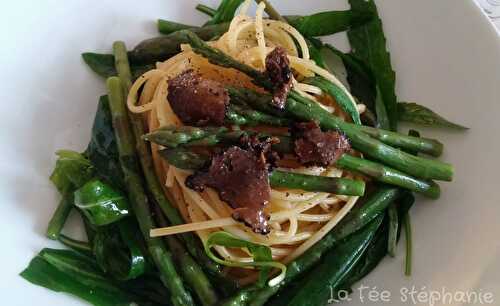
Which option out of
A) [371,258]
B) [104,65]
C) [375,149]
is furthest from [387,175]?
[104,65]

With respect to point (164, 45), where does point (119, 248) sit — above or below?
below

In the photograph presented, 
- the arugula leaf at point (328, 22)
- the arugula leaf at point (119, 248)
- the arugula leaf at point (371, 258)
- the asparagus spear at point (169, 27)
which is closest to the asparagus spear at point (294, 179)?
the arugula leaf at point (371, 258)

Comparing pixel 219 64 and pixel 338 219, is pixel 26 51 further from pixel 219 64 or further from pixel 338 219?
pixel 338 219

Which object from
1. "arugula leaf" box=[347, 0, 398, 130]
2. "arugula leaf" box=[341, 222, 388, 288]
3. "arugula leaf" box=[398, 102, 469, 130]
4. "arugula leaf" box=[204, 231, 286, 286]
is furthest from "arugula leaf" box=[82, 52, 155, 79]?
"arugula leaf" box=[341, 222, 388, 288]

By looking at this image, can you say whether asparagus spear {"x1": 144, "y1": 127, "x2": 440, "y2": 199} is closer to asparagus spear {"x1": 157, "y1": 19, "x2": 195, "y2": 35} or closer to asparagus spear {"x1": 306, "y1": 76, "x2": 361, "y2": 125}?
asparagus spear {"x1": 306, "y1": 76, "x2": 361, "y2": 125}

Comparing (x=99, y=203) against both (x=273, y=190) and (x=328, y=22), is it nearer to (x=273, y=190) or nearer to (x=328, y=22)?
(x=273, y=190)

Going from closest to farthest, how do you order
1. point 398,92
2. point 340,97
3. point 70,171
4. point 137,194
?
point 137,194 → point 340,97 → point 70,171 → point 398,92

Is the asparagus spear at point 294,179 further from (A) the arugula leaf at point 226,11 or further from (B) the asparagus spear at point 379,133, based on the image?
(A) the arugula leaf at point 226,11
